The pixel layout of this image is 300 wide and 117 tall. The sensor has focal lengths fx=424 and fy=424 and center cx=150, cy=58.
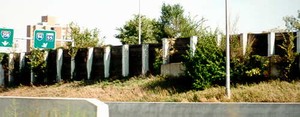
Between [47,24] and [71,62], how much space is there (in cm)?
10516

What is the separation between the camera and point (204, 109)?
1617 cm

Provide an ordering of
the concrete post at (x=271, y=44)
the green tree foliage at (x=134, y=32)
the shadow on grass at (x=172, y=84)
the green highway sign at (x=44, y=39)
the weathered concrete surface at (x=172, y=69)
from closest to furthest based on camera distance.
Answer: the concrete post at (x=271, y=44)
the shadow on grass at (x=172, y=84)
the weathered concrete surface at (x=172, y=69)
the green highway sign at (x=44, y=39)
the green tree foliage at (x=134, y=32)

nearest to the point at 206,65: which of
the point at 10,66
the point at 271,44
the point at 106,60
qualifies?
the point at 271,44

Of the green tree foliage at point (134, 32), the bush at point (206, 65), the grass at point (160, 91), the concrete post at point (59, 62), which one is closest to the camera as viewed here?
the grass at point (160, 91)

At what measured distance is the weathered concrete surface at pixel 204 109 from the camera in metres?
15.0

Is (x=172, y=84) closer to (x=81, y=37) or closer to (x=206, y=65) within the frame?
(x=206, y=65)

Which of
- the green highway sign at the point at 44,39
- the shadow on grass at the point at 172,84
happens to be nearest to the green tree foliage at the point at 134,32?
the green highway sign at the point at 44,39

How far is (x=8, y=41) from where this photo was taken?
2859 cm

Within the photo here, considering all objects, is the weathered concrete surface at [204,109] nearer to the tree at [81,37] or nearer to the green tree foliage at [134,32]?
the tree at [81,37]

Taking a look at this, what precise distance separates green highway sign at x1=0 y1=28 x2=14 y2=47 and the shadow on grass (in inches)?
394

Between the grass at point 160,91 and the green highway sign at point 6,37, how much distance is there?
4.53 meters

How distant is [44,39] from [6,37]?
261 cm

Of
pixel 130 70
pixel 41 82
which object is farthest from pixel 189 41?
pixel 41 82

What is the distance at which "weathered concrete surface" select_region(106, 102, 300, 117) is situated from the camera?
15.0 m
